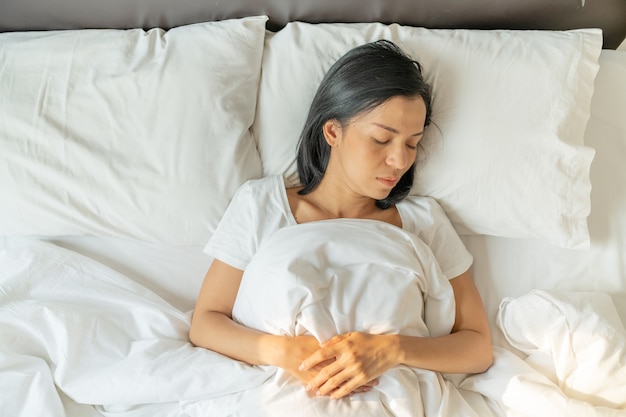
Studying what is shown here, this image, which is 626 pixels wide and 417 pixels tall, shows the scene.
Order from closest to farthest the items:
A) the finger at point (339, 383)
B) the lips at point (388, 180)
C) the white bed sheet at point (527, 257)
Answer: the finger at point (339, 383), the lips at point (388, 180), the white bed sheet at point (527, 257)

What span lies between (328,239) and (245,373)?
11.8 inches

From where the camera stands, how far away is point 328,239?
3.95 feet

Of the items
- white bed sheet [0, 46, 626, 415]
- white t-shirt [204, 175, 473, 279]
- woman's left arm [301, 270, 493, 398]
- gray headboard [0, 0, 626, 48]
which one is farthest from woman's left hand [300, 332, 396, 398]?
gray headboard [0, 0, 626, 48]

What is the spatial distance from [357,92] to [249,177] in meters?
0.32

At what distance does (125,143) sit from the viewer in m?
1.33

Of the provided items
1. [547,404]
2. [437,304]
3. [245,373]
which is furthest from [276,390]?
[547,404]

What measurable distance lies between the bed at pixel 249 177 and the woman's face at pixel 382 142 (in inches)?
4.3

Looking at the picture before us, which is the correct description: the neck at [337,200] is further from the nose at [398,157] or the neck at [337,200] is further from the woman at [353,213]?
the nose at [398,157]

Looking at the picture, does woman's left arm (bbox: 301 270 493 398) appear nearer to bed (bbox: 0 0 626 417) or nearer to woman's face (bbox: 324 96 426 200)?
bed (bbox: 0 0 626 417)

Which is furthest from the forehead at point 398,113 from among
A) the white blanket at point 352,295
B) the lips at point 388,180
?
the white blanket at point 352,295

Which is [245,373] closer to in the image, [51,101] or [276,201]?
[276,201]

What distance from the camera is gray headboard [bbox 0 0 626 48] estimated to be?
4.57 ft

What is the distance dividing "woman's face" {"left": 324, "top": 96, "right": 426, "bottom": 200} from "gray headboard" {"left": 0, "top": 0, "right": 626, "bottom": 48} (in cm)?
31

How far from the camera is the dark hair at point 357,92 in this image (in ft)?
3.93
